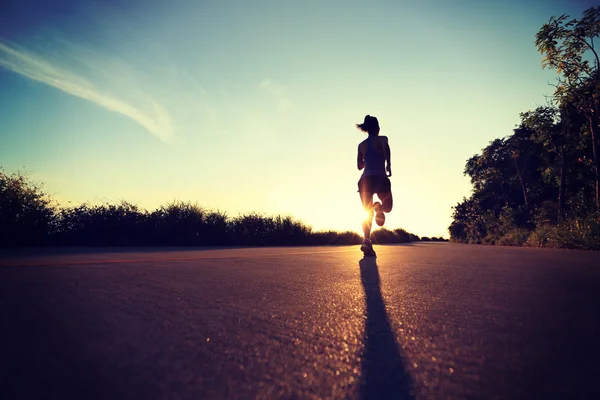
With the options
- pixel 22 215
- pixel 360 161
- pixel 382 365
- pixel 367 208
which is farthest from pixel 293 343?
pixel 22 215

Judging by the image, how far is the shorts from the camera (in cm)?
505

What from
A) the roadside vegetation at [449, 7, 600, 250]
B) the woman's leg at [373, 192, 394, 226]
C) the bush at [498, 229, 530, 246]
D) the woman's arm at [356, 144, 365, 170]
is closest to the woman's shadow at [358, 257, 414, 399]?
the woman's leg at [373, 192, 394, 226]

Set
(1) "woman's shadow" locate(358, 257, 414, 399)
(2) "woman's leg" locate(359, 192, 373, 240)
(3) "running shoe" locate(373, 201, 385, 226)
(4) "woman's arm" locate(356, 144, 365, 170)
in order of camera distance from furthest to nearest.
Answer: (4) "woman's arm" locate(356, 144, 365, 170) → (3) "running shoe" locate(373, 201, 385, 226) → (2) "woman's leg" locate(359, 192, 373, 240) → (1) "woman's shadow" locate(358, 257, 414, 399)

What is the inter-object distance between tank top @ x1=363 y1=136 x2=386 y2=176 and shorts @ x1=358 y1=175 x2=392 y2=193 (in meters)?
0.07

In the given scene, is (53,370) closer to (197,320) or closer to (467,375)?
(197,320)

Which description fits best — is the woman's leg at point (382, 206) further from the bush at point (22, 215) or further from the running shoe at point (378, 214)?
the bush at point (22, 215)

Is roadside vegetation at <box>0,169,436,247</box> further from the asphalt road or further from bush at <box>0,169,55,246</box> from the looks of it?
the asphalt road

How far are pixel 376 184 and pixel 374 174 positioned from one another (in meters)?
0.18

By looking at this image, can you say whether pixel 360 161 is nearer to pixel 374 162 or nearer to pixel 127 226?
pixel 374 162

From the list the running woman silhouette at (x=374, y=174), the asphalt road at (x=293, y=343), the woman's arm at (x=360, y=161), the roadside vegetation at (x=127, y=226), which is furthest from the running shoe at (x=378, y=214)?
the roadside vegetation at (x=127, y=226)

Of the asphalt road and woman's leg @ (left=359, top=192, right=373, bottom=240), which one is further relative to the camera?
woman's leg @ (left=359, top=192, right=373, bottom=240)

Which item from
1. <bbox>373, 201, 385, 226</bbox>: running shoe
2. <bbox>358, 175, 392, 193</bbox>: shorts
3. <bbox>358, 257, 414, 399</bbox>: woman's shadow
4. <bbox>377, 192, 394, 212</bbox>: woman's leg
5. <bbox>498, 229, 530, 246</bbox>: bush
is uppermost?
<bbox>358, 175, 392, 193</bbox>: shorts

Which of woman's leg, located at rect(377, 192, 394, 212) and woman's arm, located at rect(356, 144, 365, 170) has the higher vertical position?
woman's arm, located at rect(356, 144, 365, 170)

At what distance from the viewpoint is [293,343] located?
2.80ft
